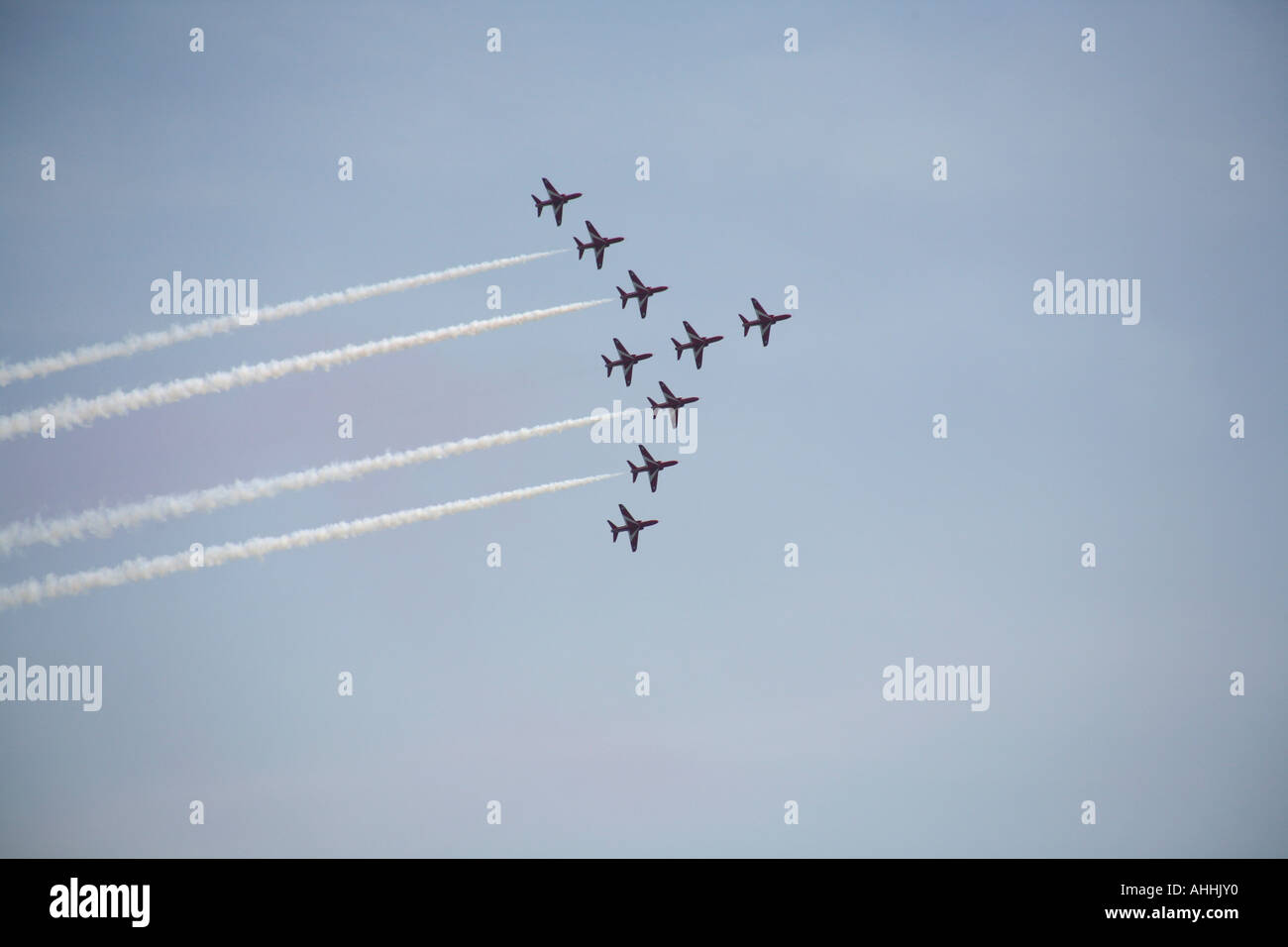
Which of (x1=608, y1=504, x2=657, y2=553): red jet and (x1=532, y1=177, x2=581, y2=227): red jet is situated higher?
(x1=532, y1=177, x2=581, y2=227): red jet

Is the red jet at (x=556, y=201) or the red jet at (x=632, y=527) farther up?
the red jet at (x=556, y=201)

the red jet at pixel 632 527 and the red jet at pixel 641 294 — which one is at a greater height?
the red jet at pixel 641 294

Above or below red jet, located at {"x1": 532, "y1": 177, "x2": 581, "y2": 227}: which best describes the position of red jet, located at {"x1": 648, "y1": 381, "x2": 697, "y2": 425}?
below

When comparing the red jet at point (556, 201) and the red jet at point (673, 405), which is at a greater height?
the red jet at point (556, 201)

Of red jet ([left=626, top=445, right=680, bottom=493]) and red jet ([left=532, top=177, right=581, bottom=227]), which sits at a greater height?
red jet ([left=532, top=177, right=581, bottom=227])

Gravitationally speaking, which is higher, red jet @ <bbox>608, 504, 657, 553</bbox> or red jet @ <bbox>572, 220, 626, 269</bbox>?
red jet @ <bbox>572, 220, 626, 269</bbox>

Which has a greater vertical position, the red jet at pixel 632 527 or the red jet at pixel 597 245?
the red jet at pixel 597 245
